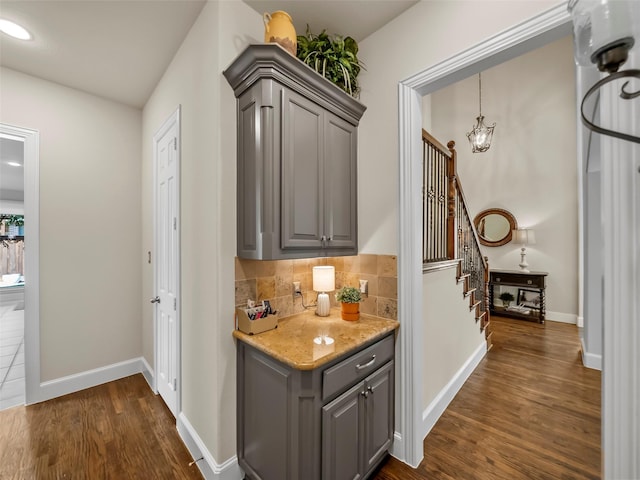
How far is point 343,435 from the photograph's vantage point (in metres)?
1.36

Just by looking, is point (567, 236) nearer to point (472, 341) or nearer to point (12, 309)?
point (472, 341)

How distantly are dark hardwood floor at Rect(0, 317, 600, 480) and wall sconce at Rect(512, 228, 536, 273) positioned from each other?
2469 mm

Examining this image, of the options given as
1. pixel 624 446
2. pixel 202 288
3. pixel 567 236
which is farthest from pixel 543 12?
pixel 567 236

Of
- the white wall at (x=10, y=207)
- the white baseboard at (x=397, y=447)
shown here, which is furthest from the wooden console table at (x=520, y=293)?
the white wall at (x=10, y=207)

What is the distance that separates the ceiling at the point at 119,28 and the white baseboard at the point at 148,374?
2743mm

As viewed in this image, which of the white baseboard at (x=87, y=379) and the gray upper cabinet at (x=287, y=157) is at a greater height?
the gray upper cabinet at (x=287, y=157)

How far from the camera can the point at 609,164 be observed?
95 centimetres

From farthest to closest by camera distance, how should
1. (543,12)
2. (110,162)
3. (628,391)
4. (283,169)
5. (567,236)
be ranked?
(567,236) < (110,162) < (283,169) < (543,12) < (628,391)

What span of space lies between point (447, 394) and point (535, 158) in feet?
15.4

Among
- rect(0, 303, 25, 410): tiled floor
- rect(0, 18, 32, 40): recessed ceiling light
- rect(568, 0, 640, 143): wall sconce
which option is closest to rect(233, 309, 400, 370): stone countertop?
rect(568, 0, 640, 143): wall sconce

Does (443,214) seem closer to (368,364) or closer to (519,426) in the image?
(368,364)

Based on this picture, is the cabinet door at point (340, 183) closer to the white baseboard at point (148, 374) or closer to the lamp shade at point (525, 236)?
the white baseboard at point (148, 374)

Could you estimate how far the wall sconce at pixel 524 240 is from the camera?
194 inches

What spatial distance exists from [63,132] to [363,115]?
2741 mm
